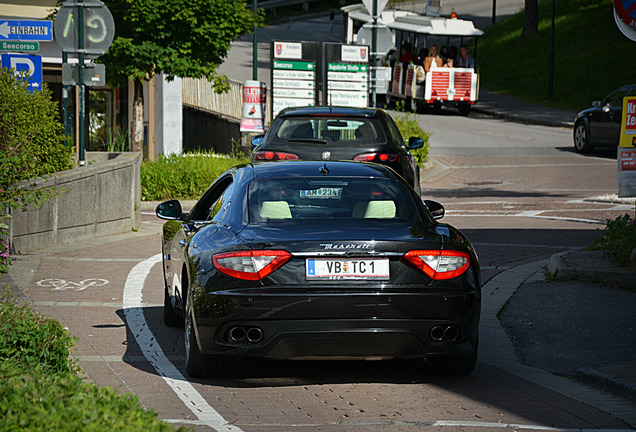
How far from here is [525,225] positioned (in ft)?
53.4

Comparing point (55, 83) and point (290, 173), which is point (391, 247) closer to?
point (290, 173)

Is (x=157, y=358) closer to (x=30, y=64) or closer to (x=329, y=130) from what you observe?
(x=329, y=130)

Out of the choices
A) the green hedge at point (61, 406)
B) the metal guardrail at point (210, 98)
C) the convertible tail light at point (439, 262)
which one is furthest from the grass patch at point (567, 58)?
the green hedge at point (61, 406)

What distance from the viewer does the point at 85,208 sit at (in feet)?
48.1

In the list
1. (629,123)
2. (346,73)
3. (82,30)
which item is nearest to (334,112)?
(82,30)

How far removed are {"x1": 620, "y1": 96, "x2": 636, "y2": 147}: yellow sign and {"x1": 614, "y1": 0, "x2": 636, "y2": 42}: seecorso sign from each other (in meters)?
1.26

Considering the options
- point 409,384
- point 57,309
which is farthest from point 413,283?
point 57,309

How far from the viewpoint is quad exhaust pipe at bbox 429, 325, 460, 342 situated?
6.71 metres

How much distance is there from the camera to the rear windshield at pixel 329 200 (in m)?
7.17

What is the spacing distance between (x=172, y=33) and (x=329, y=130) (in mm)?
10004

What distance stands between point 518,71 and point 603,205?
95.0 feet

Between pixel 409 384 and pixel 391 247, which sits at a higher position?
pixel 391 247

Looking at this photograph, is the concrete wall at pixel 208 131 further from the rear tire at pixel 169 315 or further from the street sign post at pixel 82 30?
the rear tire at pixel 169 315

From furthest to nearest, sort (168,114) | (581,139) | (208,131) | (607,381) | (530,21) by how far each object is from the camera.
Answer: (530,21) → (208,131) → (168,114) → (581,139) → (607,381)
